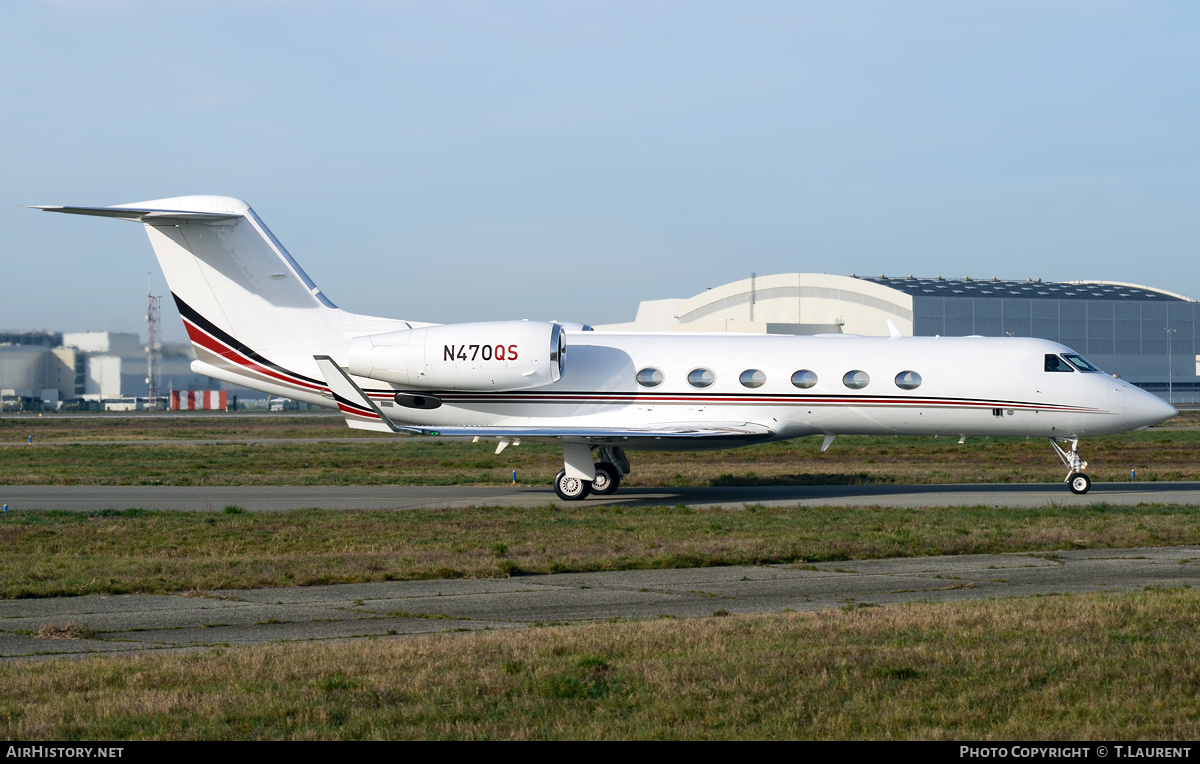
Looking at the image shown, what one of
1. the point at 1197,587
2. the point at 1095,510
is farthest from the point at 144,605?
the point at 1095,510

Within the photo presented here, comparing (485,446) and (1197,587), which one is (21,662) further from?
(485,446)

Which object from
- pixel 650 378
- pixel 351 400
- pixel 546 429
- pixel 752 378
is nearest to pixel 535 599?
pixel 546 429

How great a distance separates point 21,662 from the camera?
7.85 metres

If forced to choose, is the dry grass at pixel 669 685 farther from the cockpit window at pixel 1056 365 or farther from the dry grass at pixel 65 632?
the cockpit window at pixel 1056 365

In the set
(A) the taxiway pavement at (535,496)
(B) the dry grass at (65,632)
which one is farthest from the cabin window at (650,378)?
(B) the dry grass at (65,632)

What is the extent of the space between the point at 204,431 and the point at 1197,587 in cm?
5166

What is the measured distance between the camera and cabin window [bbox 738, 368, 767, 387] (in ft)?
72.8

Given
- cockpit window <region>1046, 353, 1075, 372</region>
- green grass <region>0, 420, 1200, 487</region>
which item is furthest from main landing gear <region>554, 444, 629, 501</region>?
cockpit window <region>1046, 353, 1075, 372</region>

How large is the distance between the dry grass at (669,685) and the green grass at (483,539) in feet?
12.9

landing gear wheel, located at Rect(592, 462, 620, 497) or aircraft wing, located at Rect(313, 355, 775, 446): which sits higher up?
aircraft wing, located at Rect(313, 355, 775, 446)

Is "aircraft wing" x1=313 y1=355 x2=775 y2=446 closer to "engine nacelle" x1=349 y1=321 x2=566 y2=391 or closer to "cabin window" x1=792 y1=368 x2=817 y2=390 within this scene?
"engine nacelle" x1=349 y1=321 x2=566 y2=391

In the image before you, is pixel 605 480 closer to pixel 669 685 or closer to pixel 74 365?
pixel 669 685

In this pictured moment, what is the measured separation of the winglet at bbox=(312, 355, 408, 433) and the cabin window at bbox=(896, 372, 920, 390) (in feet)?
32.4

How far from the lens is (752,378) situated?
875 inches
